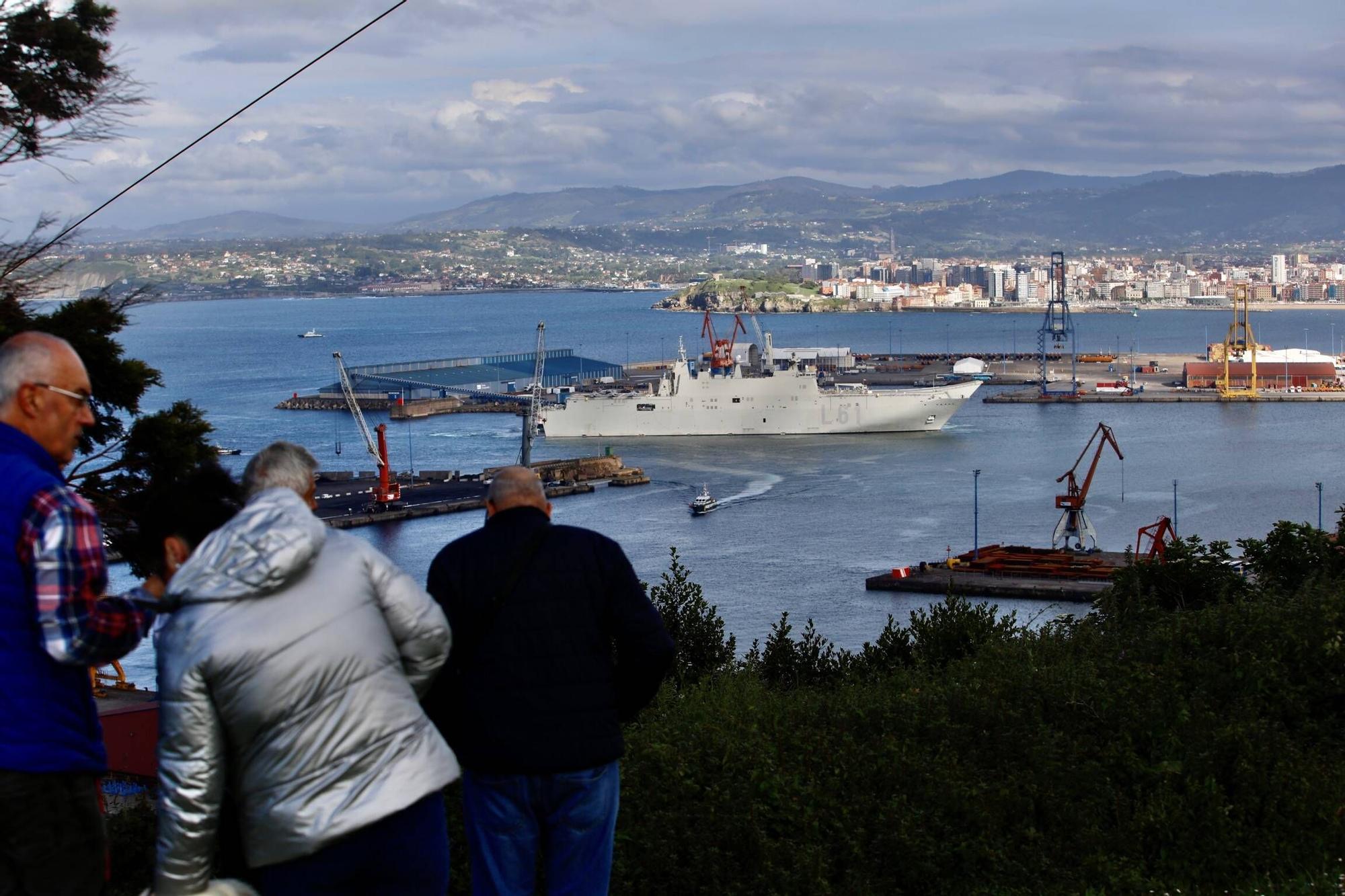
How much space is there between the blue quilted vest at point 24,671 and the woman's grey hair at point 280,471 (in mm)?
206

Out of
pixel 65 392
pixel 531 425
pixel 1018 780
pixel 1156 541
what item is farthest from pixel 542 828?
pixel 531 425

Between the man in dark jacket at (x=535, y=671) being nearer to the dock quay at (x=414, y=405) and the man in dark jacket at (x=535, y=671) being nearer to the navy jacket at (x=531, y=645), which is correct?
the navy jacket at (x=531, y=645)

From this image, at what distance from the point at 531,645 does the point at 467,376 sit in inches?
1781

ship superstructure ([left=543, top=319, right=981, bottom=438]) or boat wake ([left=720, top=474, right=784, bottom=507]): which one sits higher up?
ship superstructure ([left=543, top=319, right=981, bottom=438])

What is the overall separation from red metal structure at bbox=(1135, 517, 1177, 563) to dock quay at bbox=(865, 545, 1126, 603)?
43 cm

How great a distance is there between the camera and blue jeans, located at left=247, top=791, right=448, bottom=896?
156 centimetres

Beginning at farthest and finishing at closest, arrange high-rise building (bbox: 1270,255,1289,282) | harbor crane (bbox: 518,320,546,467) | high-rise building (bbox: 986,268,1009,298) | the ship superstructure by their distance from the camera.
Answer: high-rise building (bbox: 1270,255,1289,282) < high-rise building (bbox: 986,268,1009,298) < the ship superstructure < harbor crane (bbox: 518,320,546,467)

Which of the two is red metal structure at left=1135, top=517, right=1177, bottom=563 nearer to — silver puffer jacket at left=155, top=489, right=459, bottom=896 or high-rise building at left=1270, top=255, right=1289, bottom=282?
silver puffer jacket at left=155, top=489, right=459, bottom=896

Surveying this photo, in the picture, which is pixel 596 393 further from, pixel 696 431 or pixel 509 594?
pixel 509 594

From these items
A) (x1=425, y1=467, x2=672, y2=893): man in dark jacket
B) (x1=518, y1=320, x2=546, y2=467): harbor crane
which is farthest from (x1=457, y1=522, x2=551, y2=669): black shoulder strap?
(x1=518, y1=320, x2=546, y2=467): harbor crane

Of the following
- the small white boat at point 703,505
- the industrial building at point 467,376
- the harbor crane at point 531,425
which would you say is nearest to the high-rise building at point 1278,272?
the industrial building at point 467,376

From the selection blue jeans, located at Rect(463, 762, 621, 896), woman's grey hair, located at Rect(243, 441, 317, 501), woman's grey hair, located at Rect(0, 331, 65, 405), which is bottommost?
Answer: blue jeans, located at Rect(463, 762, 621, 896)

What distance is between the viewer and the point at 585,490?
25.9 meters

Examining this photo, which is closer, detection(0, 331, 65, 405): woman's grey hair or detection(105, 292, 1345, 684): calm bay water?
detection(0, 331, 65, 405): woman's grey hair
